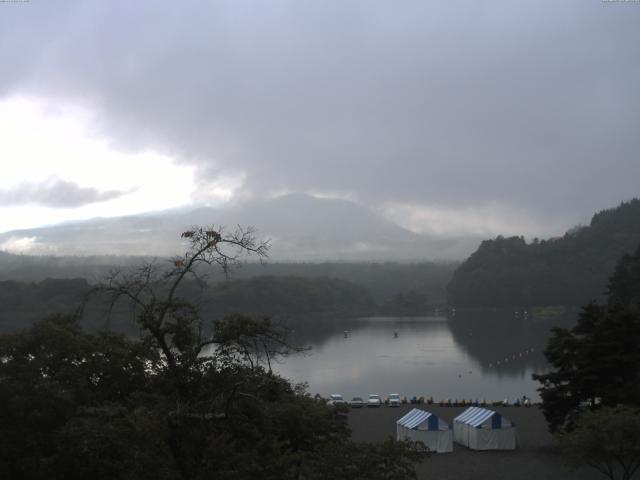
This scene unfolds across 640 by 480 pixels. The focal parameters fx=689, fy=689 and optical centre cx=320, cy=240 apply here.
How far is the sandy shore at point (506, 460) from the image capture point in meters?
13.8

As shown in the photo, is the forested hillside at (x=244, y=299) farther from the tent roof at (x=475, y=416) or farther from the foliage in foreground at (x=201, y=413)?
the foliage in foreground at (x=201, y=413)

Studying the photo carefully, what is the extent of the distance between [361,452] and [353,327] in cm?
6317

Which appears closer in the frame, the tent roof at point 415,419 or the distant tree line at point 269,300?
the tent roof at point 415,419

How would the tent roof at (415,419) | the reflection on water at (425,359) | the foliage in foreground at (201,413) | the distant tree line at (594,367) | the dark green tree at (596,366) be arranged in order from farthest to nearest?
the reflection on water at (425,359), the tent roof at (415,419), the dark green tree at (596,366), the distant tree line at (594,367), the foliage in foreground at (201,413)

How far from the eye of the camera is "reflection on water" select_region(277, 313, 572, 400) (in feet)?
105

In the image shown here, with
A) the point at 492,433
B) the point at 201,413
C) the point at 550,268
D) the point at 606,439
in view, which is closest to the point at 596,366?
the point at 492,433

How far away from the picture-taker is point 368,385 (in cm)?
3300

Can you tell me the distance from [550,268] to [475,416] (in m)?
80.0

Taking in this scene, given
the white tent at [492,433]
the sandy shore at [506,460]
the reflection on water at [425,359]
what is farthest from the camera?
the reflection on water at [425,359]

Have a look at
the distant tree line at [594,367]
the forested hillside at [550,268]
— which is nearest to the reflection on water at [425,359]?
the distant tree line at [594,367]

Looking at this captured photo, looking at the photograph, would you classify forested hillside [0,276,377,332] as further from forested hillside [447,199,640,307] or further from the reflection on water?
forested hillside [447,199,640,307]

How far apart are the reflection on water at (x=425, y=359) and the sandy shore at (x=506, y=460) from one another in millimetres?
5620

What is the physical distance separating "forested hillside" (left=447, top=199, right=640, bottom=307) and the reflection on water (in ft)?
67.1

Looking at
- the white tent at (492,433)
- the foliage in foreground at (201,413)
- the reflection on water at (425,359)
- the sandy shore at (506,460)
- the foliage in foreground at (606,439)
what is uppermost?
the foliage in foreground at (201,413)
